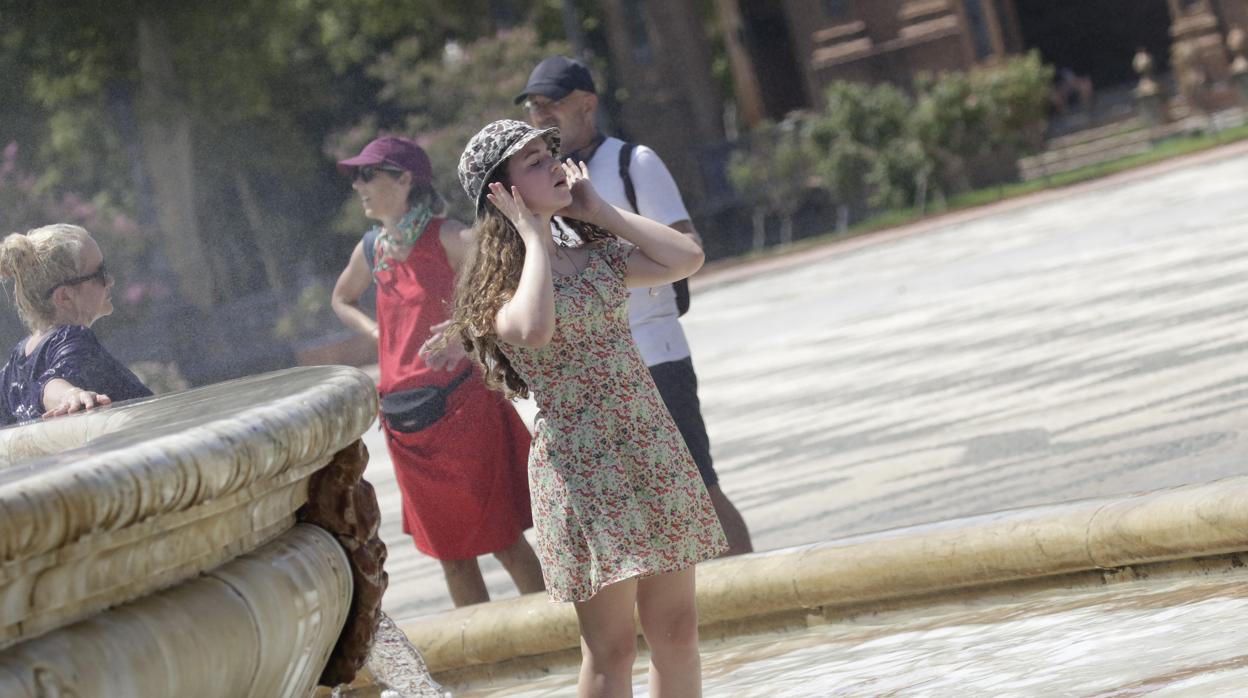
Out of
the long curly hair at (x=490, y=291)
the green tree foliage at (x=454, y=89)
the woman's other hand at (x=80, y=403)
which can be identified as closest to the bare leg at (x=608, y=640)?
the long curly hair at (x=490, y=291)

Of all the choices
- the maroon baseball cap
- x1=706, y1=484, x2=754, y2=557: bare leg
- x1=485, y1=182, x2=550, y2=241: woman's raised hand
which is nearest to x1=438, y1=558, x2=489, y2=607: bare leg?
x1=706, y1=484, x2=754, y2=557: bare leg

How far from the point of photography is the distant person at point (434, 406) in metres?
5.85

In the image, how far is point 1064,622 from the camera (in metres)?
4.77

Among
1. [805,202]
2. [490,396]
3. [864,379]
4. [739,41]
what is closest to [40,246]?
[490,396]

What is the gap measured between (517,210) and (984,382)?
6.93 m

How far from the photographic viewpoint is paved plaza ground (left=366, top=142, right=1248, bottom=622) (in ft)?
24.5

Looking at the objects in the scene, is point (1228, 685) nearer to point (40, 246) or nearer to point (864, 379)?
point (40, 246)

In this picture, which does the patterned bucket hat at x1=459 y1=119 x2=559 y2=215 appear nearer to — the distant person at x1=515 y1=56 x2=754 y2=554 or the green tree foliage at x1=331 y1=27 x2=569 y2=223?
the distant person at x1=515 y1=56 x2=754 y2=554

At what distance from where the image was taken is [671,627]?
159 inches

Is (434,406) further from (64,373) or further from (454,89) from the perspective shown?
(454,89)

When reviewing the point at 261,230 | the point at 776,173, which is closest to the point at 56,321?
the point at 776,173

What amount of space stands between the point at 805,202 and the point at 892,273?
13.2 metres

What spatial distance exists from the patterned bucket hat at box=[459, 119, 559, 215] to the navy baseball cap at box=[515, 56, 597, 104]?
4.95ft

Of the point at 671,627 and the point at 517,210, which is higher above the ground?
the point at 517,210
